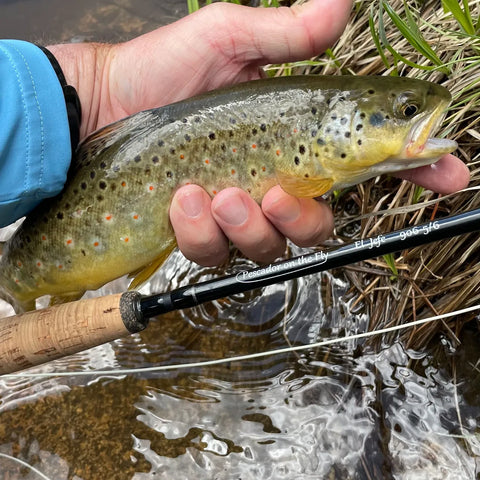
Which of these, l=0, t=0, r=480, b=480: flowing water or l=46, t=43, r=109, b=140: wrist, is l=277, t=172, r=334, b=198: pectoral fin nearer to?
l=0, t=0, r=480, b=480: flowing water

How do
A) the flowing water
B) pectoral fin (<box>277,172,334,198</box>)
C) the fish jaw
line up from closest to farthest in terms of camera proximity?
the fish jaw, pectoral fin (<box>277,172,334,198</box>), the flowing water

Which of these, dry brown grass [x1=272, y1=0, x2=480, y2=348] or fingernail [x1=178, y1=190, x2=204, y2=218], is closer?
fingernail [x1=178, y1=190, x2=204, y2=218]

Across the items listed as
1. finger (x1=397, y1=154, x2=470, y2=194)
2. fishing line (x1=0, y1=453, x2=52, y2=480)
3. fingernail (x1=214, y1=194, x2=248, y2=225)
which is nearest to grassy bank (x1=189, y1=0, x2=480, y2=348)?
finger (x1=397, y1=154, x2=470, y2=194)

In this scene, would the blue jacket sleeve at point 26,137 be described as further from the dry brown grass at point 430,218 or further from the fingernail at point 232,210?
the dry brown grass at point 430,218

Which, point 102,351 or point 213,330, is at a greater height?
point 213,330

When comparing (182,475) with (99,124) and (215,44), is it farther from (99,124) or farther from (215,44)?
(215,44)

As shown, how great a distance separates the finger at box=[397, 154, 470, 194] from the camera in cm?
166

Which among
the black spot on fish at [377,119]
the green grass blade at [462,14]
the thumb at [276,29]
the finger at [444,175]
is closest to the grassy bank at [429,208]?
the green grass blade at [462,14]

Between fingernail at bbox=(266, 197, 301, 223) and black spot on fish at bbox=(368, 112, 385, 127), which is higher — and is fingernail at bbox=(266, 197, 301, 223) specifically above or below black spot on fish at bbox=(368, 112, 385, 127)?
below

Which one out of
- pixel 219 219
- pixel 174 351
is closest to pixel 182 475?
pixel 174 351

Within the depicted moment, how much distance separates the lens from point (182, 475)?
1910mm

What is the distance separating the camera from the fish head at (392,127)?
1.50 meters

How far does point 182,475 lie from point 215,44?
1.47 metres

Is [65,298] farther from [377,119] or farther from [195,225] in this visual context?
[377,119]
